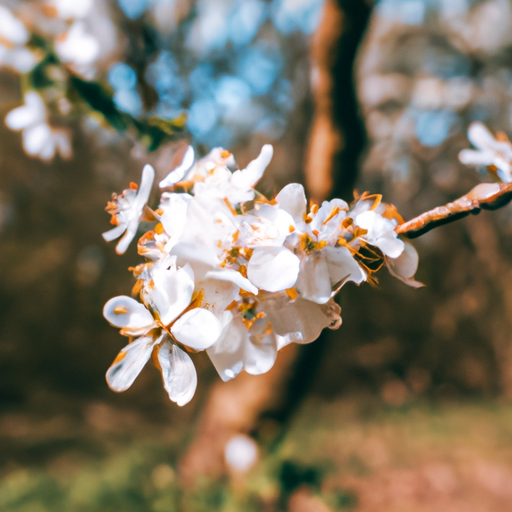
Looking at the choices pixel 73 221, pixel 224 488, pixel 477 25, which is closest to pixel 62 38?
pixel 224 488

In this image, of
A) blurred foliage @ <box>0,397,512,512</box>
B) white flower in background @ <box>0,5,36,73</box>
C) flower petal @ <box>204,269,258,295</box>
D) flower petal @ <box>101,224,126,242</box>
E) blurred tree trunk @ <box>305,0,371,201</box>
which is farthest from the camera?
blurred foliage @ <box>0,397,512,512</box>

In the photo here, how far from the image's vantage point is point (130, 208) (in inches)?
Result: 15.9

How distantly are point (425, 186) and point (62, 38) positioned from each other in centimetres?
340

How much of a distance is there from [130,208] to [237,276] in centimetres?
16

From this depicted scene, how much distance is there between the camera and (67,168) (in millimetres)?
3043

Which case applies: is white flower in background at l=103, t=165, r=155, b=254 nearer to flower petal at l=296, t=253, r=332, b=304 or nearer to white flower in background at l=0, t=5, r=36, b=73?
flower petal at l=296, t=253, r=332, b=304

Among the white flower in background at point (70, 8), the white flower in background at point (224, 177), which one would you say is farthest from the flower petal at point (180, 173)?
the white flower in background at point (70, 8)

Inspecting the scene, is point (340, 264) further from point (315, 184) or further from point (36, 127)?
point (315, 184)

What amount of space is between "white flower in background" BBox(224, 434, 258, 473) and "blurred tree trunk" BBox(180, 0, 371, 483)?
1.2 inches

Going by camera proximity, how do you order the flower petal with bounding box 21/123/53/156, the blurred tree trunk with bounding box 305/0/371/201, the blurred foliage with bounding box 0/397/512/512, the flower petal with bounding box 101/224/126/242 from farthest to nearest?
the blurred foliage with bounding box 0/397/512/512 < the blurred tree trunk with bounding box 305/0/371/201 < the flower petal with bounding box 21/123/53/156 < the flower petal with bounding box 101/224/126/242

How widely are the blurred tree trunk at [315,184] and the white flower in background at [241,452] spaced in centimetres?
3

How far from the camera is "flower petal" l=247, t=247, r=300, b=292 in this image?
312 mm

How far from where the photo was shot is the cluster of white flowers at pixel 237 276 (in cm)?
31

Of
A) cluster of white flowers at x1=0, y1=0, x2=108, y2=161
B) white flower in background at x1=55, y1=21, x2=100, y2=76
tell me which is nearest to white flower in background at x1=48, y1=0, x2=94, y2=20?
cluster of white flowers at x1=0, y1=0, x2=108, y2=161
